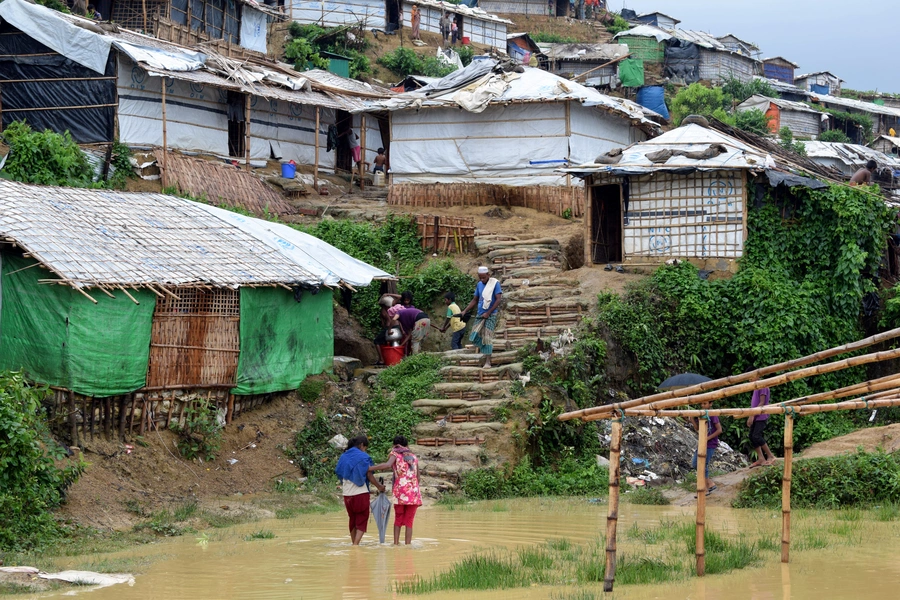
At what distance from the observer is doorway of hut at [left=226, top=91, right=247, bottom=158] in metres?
24.3

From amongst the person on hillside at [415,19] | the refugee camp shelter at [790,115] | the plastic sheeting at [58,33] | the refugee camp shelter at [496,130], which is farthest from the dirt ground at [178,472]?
the refugee camp shelter at [790,115]

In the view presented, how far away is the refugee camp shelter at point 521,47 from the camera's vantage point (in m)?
44.2

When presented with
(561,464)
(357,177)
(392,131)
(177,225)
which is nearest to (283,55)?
(357,177)

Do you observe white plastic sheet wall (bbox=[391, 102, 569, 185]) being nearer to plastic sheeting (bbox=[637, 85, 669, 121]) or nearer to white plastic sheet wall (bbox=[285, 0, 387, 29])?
white plastic sheet wall (bbox=[285, 0, 387, 29])

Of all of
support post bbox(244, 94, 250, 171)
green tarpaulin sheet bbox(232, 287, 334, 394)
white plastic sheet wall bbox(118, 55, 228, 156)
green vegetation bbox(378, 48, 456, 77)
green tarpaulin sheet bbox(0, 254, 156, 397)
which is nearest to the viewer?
green tarpaulin sheet bbox(0, 254, 156, 397)

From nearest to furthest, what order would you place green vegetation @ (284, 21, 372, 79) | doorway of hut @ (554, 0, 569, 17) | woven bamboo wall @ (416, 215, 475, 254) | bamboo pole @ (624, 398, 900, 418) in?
bamboo pole @ (624, 398, 900, 418)
woven bamboo wall @ (416, 215, 475, 254)
green vegetation @ (284, 21, 372, 79)
doorway of hut @ (554, 0, 569, 17)

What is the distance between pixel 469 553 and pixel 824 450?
7.22 meters

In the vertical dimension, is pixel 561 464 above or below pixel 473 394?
below

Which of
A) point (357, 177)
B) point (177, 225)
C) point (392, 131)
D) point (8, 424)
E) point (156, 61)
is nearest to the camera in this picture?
point (8, 424)

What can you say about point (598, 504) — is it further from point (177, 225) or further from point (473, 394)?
point (177, 225)

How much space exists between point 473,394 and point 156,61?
10.6 metres

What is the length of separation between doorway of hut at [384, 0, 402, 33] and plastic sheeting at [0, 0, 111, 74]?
847 inches

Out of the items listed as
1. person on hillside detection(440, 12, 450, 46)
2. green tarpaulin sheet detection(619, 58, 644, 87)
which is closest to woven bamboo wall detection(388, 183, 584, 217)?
green tarpaulin sheet detection(619, 58, 644, 87)

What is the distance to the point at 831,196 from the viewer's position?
17844mm
